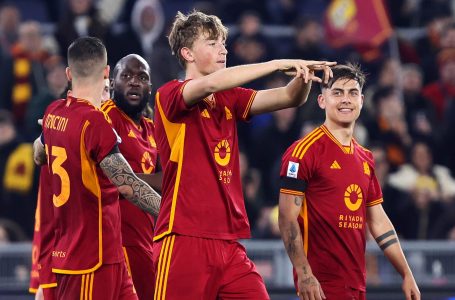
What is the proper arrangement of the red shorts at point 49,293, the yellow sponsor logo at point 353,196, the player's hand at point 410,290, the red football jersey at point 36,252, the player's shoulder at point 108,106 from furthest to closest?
the red football jersey at point 36,252 → the player's shoulder at point 108,106 → the red shorts at point 49,293 → the player's hand at point 410,290 → the yellow sponsor logo at point 353,196

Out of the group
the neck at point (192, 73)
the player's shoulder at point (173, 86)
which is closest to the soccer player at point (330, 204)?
the neck at point (192, 73)

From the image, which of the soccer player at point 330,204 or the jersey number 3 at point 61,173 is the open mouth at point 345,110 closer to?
the soccer player at point 330,204

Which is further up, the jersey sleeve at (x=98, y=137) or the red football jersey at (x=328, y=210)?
the jersey sleeve at (x=98, y=137)

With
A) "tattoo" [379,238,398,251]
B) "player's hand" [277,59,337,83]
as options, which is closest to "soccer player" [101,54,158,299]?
"tattoo" [379,238,398,251]

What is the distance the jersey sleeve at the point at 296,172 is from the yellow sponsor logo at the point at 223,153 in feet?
2.57

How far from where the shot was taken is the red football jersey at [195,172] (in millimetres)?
7641

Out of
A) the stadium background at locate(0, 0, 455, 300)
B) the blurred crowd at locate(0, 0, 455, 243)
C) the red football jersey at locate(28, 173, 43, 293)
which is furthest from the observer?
the blurred crowd at locate(0, 0, 455, 243)

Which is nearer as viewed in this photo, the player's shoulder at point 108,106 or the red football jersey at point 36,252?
the player's shoulder at point 108,106

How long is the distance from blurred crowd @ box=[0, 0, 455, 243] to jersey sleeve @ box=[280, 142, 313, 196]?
175 inches

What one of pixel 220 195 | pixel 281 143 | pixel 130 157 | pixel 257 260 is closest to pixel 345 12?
pixel 281 143

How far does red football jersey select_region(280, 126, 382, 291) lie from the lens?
27.8 ft

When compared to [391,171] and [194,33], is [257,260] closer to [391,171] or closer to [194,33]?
[391,171]

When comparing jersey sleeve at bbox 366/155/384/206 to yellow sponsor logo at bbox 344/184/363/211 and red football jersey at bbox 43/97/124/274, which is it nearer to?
yellow sponsor logo at bbox 344/184/363/211

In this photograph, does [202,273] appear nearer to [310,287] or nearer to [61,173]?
[310,287]
